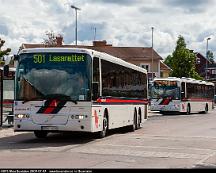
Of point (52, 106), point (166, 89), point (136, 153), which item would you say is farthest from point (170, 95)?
point (136, 153)

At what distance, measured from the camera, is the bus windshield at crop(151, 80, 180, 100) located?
143 ft

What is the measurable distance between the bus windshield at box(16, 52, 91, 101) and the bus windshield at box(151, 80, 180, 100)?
26102 mm

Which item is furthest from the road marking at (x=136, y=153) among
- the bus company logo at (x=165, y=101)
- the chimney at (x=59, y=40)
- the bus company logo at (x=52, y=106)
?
the chimney at (x=59, y=40)

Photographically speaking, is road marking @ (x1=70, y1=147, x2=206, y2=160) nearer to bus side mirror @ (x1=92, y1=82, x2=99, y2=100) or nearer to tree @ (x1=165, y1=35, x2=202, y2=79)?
bus side mirror @ (x1=92, y1=82, x2=99, y2=100)

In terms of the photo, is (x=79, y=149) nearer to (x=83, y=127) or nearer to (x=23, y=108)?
(x=83, y=127)

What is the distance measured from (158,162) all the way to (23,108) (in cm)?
652

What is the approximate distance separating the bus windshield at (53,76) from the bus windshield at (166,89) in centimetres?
2610

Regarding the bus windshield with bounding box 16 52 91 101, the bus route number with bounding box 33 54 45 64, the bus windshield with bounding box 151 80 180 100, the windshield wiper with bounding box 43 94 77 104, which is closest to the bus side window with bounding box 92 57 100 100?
the bus windshield with bounding box 16 52 91 101

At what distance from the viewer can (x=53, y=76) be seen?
1781cm

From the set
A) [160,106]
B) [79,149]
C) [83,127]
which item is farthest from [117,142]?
[160,106]

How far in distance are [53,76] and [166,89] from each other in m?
26.7

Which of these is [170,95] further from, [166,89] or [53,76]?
[53,76]

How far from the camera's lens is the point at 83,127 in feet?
57.6

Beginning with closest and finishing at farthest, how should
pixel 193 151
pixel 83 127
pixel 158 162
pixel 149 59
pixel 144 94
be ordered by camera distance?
1. pixel 158 162
2. pixel 193 151
3. pixel 83 127
4. pixel 144 94
5. pixel 149 59
